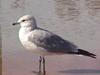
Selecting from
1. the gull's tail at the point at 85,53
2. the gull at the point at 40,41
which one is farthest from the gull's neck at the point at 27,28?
the gull's tail at the point at 85,53

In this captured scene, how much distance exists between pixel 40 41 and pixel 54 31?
0.37 ft

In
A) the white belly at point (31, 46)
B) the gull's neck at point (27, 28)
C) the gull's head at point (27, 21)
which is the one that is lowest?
the white belly at point (31, 46)

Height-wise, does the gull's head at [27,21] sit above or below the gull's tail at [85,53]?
above

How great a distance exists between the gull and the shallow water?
6cm

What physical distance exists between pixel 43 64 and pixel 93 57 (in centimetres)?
20

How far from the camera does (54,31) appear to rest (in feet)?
6.83

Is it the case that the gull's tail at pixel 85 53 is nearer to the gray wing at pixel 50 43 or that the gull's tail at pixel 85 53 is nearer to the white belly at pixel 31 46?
the gray wing at pixel 50 43

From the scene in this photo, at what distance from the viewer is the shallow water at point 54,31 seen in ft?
6.82

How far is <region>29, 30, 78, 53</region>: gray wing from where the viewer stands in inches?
78.4

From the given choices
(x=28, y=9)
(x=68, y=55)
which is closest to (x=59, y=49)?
(x=68, y=55)

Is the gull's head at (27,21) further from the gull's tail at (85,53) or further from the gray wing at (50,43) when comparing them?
the gull's tail at (85,53)

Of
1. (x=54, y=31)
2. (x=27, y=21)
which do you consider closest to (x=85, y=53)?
(x=54, y=31)

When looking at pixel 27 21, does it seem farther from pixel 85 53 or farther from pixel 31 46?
pixel 85 53

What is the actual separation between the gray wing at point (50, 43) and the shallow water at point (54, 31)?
2.6 inches
